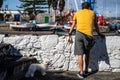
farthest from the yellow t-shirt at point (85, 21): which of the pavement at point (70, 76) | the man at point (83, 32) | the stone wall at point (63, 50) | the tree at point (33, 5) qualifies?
the tree at point (33, 5)

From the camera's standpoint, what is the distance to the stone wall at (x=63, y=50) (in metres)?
7.80

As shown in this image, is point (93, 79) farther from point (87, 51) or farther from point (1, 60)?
point (1, 60)

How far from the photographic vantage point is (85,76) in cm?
711

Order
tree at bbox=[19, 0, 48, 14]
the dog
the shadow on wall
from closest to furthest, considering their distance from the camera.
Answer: the dog
the shadow on wall
tree at bbox=[19, 0, 48, 14]

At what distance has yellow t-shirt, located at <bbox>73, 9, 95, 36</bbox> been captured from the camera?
22.6ft

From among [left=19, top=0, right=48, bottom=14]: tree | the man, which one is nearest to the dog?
the man

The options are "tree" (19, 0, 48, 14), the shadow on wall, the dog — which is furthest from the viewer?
"tree" (19, 0, 48, 14)

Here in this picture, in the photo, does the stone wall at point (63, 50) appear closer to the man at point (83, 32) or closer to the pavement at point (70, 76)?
the pavement at point (70, 76)

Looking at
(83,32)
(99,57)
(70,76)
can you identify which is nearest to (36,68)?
(70,76)

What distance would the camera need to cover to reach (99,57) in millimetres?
7836

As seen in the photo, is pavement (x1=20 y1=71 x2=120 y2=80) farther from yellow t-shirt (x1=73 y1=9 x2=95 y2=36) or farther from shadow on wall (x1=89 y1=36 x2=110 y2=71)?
yellow t-shirt (x1=73 y1=9 x2=95 y2=36)

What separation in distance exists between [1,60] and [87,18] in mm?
2080

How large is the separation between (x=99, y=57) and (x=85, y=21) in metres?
1.29

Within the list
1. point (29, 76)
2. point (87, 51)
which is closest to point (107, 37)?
point (87, 51)
